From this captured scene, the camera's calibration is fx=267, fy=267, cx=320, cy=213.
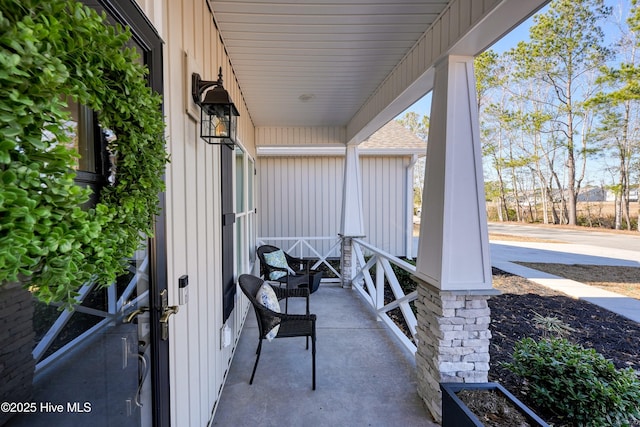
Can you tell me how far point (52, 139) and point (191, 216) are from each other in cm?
111

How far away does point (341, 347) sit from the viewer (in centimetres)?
302

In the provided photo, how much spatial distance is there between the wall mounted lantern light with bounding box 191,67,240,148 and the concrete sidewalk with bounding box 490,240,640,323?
18.3 feet

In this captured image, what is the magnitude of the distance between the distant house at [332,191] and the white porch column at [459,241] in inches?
176

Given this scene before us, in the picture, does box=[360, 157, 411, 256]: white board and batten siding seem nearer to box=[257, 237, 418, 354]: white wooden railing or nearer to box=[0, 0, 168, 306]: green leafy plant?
box=[257, 237, 418, 354]: white wooden railing

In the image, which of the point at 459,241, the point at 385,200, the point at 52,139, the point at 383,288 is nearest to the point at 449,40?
the point at 459,241

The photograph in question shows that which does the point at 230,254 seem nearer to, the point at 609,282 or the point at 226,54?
the point at 226,54

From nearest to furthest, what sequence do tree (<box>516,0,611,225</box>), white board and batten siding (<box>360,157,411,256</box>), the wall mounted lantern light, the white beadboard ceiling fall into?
the wall mounted lantern light → the white beadboard ceiling → tree (<box>516,0,611,225</box>) → white board and batten siding (<box>360,157,411,256</box>)

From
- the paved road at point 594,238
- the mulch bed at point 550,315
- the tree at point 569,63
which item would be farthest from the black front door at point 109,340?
the paved road at point 594,238

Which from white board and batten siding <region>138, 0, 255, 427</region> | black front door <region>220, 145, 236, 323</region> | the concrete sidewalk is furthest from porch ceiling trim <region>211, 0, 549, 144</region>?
the concrete sidewalk

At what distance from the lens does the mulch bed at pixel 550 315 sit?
2754 mm

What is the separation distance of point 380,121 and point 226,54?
2.09 m

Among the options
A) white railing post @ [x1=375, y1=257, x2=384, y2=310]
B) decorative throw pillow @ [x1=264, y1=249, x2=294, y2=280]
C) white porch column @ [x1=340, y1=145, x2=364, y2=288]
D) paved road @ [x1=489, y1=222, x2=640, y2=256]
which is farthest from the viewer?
paved road @ [x1=489, y1=222, x2=640, y2=256]

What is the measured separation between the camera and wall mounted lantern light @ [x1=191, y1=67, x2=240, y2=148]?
5.31 ft

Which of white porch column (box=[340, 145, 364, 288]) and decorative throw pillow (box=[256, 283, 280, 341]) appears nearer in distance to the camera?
decorative throw pillow (box=[256, 283, 280, 341])
